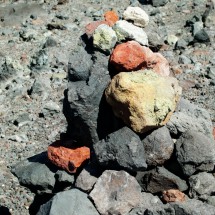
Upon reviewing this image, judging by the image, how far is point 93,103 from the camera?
5680 millimetres

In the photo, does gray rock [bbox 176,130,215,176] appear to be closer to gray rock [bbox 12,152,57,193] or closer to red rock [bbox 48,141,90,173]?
red rock [bbox 48,141,90,173]

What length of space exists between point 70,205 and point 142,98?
1476mm

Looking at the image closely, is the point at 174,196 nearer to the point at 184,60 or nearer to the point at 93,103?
the point at 93,103

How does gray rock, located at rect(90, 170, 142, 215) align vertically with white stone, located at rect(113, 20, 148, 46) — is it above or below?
below

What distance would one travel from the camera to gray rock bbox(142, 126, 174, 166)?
18.1ft

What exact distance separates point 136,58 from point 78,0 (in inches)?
405

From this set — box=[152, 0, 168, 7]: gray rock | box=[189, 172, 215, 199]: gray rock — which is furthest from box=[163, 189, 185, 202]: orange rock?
box=[152, 0, 168, 7]: gray rock

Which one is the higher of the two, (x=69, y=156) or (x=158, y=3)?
(x=69, y=156)

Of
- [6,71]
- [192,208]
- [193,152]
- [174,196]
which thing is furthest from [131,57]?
[6,71]

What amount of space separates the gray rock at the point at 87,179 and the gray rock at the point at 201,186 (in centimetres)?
112

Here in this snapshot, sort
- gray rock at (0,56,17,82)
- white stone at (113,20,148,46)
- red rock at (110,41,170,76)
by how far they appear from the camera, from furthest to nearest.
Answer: gray rock at (0,56,17,82) → white stone at (113,20,148,46) → red rock at (110,41,170,76)

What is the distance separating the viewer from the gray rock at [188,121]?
223 inches

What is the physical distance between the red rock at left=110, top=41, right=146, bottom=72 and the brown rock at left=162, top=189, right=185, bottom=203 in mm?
1481

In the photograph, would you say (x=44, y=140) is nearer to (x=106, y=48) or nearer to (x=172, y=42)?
(x=106, y=48)
